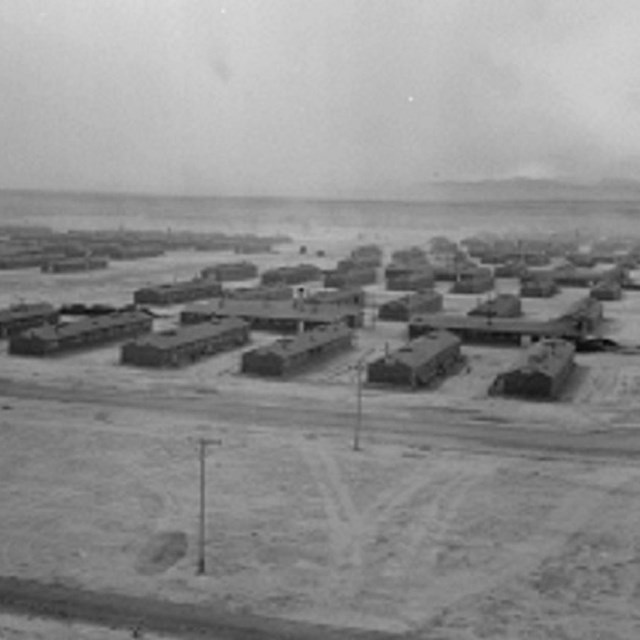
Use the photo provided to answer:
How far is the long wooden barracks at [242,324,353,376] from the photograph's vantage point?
69062 mm

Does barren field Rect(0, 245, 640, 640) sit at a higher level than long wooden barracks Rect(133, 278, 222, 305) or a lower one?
higher

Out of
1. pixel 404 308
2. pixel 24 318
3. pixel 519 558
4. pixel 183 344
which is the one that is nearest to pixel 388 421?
pixel 519 558

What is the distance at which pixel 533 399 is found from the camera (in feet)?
205

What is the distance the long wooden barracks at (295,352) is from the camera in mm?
69062

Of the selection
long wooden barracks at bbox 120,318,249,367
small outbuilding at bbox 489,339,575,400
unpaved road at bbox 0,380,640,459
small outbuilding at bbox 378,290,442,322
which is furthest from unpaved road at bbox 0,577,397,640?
small outbuilding at bbox 378,290,442,322

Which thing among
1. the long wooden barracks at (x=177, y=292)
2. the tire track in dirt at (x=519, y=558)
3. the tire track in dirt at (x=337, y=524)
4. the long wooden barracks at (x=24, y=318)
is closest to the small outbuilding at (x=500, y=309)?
the long wooden barracks at (x=177, y=292)

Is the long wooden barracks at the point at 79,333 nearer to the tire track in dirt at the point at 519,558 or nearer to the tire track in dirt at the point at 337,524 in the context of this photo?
the tire track in dirt at the point at 337,524

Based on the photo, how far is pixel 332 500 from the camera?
4238 cm

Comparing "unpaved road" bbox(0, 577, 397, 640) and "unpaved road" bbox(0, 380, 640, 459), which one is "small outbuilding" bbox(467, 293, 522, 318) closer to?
"unpaved road" bbox(0, 380, 640, 459)

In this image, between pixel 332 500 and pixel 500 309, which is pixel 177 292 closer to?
pixel 500 309

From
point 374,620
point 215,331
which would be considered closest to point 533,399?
point 215,331

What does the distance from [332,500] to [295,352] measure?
96.2 feet

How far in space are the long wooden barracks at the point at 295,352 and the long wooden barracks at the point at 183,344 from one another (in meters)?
6.23

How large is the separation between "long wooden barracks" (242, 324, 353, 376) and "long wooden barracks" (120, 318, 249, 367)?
6.23 metres
